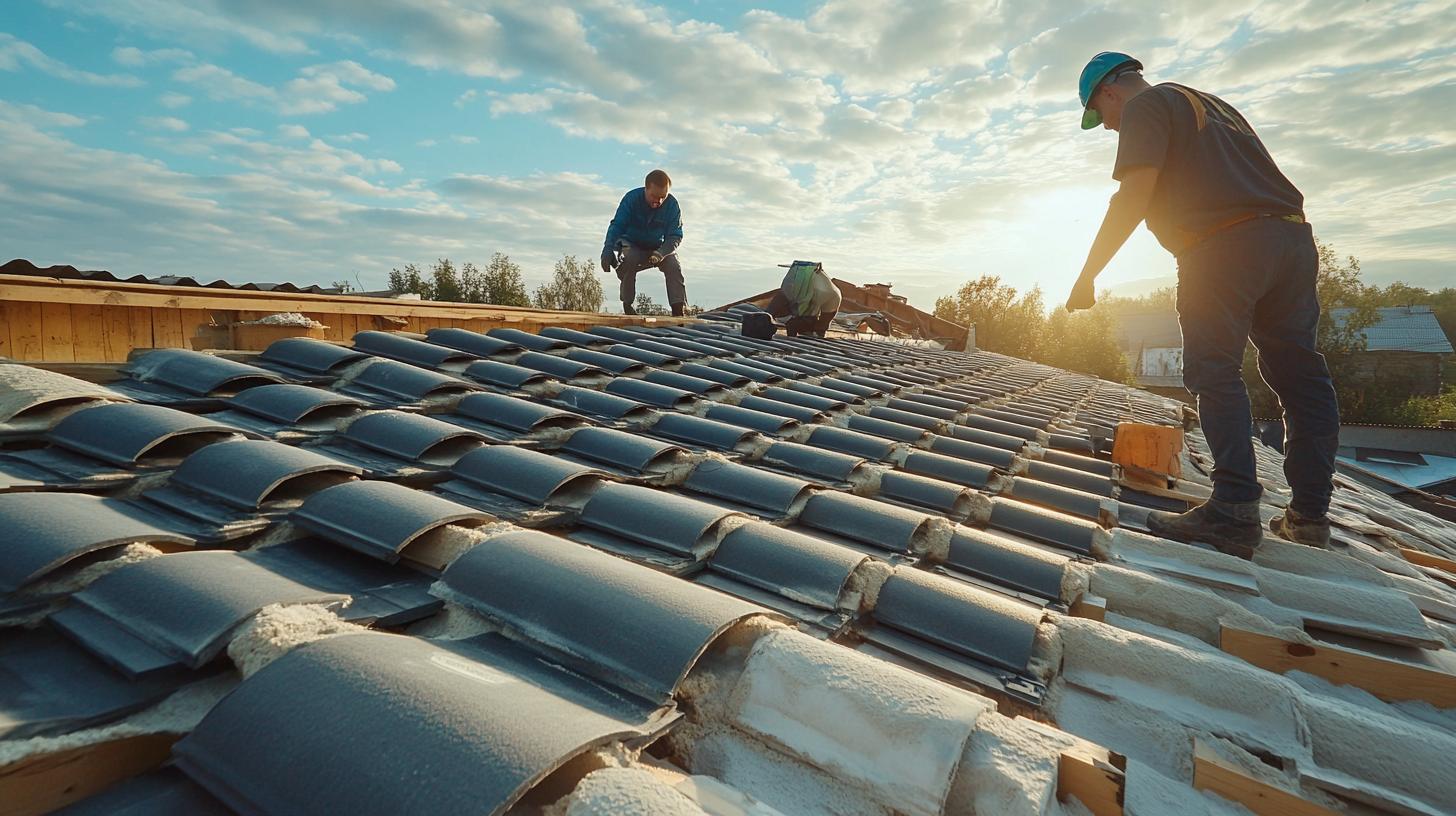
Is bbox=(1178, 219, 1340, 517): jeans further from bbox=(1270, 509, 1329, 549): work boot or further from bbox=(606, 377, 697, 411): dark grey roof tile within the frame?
bbox=(606, 377, 697, 411): dark grey roof tile

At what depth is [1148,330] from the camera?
205 feet

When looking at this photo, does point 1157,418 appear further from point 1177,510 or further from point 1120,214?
point 1120,214

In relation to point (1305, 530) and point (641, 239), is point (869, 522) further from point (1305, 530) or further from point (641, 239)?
point (641, 239)

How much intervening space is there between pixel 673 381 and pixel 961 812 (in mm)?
3132

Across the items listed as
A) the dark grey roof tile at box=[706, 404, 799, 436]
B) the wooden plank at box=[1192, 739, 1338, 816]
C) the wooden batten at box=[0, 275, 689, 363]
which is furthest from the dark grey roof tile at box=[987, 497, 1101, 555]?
the wooden batten at box=[0, 275, 689, 363]

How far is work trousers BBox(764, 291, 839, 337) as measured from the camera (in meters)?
9.26

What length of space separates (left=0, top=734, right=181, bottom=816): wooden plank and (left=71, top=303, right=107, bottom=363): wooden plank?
348cm

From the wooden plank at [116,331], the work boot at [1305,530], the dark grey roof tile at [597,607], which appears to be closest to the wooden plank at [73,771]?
the dark grey roof tile at [597,607]

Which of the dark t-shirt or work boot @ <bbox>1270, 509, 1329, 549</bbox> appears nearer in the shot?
the dark t-shirt

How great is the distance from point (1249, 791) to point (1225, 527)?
1923 millimetres

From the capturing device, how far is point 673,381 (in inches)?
155

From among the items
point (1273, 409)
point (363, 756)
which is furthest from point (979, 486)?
point (1273, 409)

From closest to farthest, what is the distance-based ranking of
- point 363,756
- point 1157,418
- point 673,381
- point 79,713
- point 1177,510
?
point 363,756, point 79,713, point 1177,510, point 673,381, point 1157,418

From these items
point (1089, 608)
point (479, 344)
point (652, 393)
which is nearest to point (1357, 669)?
point (1089, 608)
